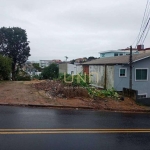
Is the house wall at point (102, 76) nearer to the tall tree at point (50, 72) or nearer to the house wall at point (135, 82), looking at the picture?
the house wall at point (135, 82)

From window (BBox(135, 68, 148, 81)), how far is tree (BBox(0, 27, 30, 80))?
25.5 m

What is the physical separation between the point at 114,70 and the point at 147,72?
3.66m

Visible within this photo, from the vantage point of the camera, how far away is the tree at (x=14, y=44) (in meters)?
39.1

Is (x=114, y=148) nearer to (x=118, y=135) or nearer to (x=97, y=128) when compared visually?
(x=118, y=135)

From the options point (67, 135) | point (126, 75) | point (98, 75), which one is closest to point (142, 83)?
point (126, 75)

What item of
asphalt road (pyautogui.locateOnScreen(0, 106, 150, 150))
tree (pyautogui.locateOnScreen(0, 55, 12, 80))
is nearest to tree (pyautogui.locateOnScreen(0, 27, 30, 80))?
tree (pyautogui.locateOnScreen(0, 55, 12, 80))

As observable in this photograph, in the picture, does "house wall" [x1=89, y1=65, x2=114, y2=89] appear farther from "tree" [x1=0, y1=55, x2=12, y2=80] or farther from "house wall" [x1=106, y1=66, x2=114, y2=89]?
"tree" [x1=0, y1=55, x2=12, y2=80]

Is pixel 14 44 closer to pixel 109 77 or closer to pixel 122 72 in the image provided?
pixel 109 77

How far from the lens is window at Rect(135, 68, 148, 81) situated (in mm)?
20562

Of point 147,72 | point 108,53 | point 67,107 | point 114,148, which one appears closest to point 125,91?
point 147,72

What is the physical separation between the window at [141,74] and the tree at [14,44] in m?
25.5

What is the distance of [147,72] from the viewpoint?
20.8 m

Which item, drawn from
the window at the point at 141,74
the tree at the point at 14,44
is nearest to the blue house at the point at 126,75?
the window at the point at 141,74

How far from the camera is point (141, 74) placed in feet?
68.3
